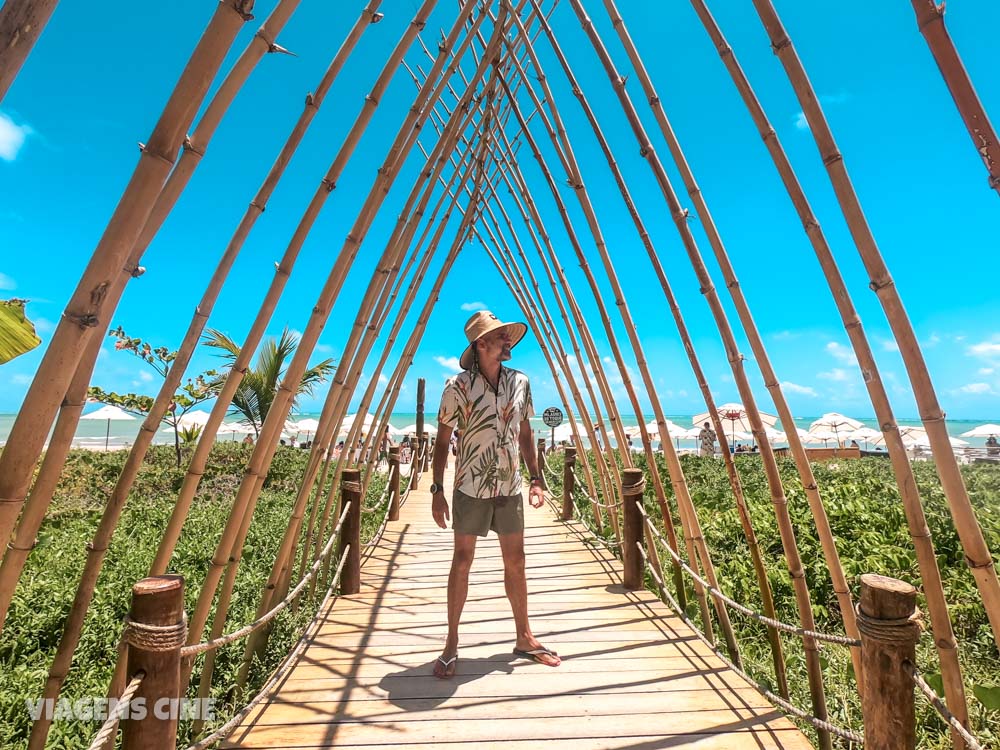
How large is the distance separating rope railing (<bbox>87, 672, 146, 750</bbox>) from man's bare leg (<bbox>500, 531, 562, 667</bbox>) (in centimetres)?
149

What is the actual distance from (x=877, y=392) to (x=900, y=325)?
1.07 ft

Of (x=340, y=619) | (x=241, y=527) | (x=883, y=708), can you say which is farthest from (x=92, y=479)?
(x=883, y=708)

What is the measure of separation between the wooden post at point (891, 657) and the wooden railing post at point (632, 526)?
217 centimetres

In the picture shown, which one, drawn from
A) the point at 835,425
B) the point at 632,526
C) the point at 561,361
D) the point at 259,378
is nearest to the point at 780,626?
the point at 632,526

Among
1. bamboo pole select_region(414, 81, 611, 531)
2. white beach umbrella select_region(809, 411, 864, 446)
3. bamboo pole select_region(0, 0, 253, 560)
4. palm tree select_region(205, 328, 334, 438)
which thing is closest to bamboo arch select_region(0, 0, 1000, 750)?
bamboo pole select_region(0, 0, 253, 560)

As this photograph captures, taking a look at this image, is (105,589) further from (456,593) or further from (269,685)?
(456,593)

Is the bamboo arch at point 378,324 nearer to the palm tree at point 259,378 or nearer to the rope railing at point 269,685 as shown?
the rope railing at point 269,685

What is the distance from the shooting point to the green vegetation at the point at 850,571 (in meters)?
2.72

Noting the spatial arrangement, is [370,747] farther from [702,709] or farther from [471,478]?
[702,709]

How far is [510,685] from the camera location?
2428 mm

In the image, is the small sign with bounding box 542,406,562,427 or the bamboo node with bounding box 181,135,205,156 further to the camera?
the small sign with bounding box 542,406,562,427

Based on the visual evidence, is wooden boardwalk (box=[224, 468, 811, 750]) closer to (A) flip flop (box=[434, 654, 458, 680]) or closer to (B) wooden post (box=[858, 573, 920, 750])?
(A) flip flop (box=[434, 654, 458, 680])

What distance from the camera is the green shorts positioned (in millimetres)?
2564

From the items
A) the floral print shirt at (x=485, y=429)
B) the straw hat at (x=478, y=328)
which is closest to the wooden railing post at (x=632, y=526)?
the floral print shirt at (x=485, y=429)
